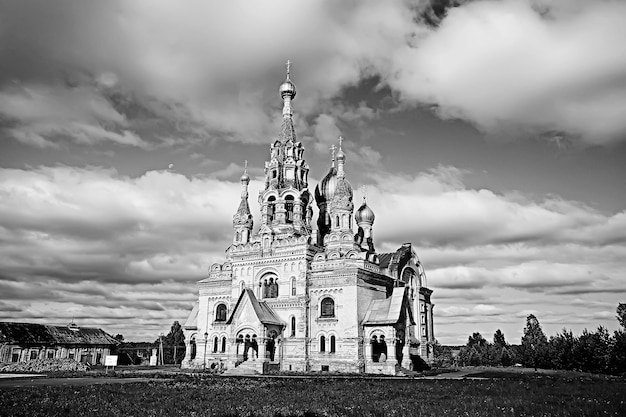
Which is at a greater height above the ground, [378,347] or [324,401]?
[378,347]

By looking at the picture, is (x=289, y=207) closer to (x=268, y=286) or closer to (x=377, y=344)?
(x=268, y=286)

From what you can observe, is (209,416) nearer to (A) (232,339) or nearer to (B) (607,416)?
(B) (607,416)

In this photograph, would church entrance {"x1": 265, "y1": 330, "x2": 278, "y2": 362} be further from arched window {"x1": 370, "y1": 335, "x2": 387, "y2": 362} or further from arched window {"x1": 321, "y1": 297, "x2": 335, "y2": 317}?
arched window {"x1": 370, "y1": 335, "x2": 387, "y2": 362}

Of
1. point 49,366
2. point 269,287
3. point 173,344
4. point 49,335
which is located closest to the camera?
point 49,366

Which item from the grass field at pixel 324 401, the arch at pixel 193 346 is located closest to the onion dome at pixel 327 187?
the arch at pixel 193 346

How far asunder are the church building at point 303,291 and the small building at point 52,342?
1611 cm

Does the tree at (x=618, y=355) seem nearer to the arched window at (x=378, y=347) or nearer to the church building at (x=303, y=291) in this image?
the church building at (x=303, y=291)

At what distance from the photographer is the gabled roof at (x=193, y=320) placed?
5009cm

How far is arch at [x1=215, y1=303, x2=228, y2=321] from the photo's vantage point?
159ft

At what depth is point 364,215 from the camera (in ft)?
176

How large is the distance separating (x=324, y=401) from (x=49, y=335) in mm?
48461

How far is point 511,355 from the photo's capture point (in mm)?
64188

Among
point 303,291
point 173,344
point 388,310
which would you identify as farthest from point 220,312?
point 173,344

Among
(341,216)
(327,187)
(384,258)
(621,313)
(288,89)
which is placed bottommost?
(621,313)
